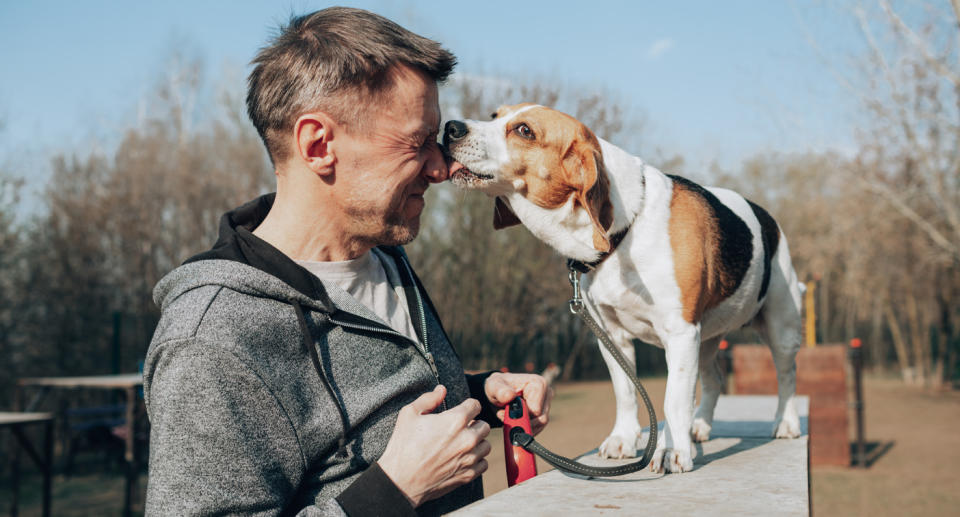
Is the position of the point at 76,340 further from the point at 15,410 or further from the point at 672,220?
the point at 672,220

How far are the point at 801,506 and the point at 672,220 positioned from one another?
1.07 metres

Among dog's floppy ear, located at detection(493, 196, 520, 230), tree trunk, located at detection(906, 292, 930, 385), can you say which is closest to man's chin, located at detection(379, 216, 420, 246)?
dog's floppy ear, located at detection(493, 196, 520, 230)

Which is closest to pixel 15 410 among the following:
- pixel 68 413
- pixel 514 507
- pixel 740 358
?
pixel 68 413

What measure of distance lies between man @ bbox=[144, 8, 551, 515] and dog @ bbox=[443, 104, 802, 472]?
0.35m

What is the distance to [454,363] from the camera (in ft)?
6.99

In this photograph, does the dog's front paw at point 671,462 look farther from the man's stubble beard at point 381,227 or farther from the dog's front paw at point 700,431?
the man's stubble beard at point 381,227

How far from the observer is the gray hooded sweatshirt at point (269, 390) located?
141 centimetres

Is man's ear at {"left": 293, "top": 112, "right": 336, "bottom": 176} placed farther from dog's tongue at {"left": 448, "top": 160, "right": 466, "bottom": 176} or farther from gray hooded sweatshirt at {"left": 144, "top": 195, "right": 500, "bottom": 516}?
dog's tongue at {"left": 448, "top": 160, "right": 466, "bottom": 176}

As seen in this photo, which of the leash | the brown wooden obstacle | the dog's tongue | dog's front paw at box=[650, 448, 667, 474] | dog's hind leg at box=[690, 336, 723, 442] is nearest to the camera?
the leash

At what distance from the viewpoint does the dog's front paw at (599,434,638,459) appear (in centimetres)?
246

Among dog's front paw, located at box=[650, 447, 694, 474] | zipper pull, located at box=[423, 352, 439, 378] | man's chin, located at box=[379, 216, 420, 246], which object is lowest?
dog's front paw, located at box=[650, 447, 694, 474]

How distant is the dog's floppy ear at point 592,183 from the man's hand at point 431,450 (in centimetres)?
80

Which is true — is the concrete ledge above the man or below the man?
below

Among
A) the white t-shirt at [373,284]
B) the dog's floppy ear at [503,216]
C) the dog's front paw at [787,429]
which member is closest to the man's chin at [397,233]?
the white t-shirt at [373,284]
